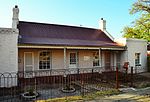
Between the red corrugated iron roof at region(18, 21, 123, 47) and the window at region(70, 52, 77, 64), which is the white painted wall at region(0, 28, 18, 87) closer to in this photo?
the red corrugated iron roof at region(18, 21, 123, 47)

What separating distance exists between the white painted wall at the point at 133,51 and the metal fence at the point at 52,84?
2.03 m

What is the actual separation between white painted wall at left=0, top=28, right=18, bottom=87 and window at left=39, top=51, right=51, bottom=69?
12.3 feet

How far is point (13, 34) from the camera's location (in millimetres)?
14156

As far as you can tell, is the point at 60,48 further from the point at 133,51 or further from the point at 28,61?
the point at 133,51

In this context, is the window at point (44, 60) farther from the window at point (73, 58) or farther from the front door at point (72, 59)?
the window at point (73, 58)

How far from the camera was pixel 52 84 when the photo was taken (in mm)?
14391

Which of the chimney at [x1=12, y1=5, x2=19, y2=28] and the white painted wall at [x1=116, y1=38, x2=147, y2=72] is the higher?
the chimney at [x1=12, y1=5, x2=19, y2=28]

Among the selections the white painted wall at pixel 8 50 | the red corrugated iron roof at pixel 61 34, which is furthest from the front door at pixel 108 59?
the white painted wall at pixel 8 50

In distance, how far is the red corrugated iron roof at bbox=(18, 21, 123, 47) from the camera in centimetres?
1790

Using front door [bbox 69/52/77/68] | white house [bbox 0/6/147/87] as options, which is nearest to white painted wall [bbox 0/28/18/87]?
white house [bbox 0/6/147/87]

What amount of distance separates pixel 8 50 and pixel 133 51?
1389 centimetres

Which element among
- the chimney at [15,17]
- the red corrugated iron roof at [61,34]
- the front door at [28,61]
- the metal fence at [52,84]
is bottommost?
the metal fence at [52,84]

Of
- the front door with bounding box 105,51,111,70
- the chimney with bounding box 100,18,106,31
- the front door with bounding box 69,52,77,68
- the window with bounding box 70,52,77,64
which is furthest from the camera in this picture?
the chimney with bounding box 100,18,106,31

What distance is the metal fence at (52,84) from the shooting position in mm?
11055
